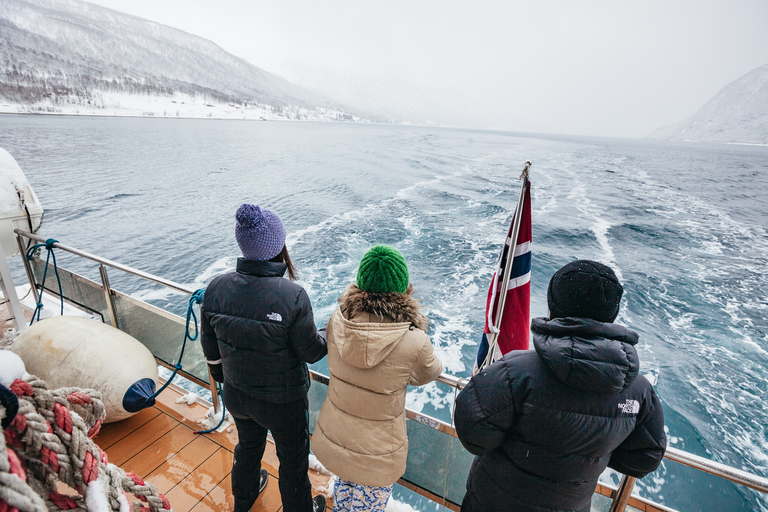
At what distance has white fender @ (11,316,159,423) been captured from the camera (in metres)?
2.61

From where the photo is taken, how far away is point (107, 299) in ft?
10.7

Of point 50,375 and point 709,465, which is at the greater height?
point 709,465

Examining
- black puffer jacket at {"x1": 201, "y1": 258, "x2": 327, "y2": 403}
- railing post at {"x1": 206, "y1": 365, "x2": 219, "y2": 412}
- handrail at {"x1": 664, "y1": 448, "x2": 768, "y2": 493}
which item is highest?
black puffer jacket at {"x1": 201, "y1": 258, "x2": 327, "y2": 403}

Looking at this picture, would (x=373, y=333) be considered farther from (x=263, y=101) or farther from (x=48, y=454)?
(x=263, y=101)

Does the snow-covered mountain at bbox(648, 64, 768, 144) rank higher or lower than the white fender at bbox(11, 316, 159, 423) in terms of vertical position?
higher

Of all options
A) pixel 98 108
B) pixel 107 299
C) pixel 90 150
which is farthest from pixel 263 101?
pixel 107 299

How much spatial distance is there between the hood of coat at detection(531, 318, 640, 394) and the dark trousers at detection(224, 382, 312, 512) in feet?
4.32

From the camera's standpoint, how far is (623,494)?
5.65 ft

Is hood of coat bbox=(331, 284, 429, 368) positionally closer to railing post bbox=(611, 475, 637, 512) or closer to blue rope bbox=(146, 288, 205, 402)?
railing post bbox=(611, 475, 637, 512)

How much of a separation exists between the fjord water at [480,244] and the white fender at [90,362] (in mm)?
2272

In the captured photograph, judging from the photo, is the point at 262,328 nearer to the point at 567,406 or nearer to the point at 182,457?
the point at 567,406

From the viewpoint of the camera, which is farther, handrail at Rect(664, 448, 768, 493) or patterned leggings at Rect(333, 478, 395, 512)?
A: patterned leggings at Rect(333, 478, 395, 512)

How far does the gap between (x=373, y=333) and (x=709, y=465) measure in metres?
1.47

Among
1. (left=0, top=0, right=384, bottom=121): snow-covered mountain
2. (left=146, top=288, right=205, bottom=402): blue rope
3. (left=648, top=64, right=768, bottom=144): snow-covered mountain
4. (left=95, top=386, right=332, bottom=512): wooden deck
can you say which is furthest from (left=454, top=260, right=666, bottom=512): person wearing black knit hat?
(left=648, top=64, right=768, bottom=144): snow-covered mountain
